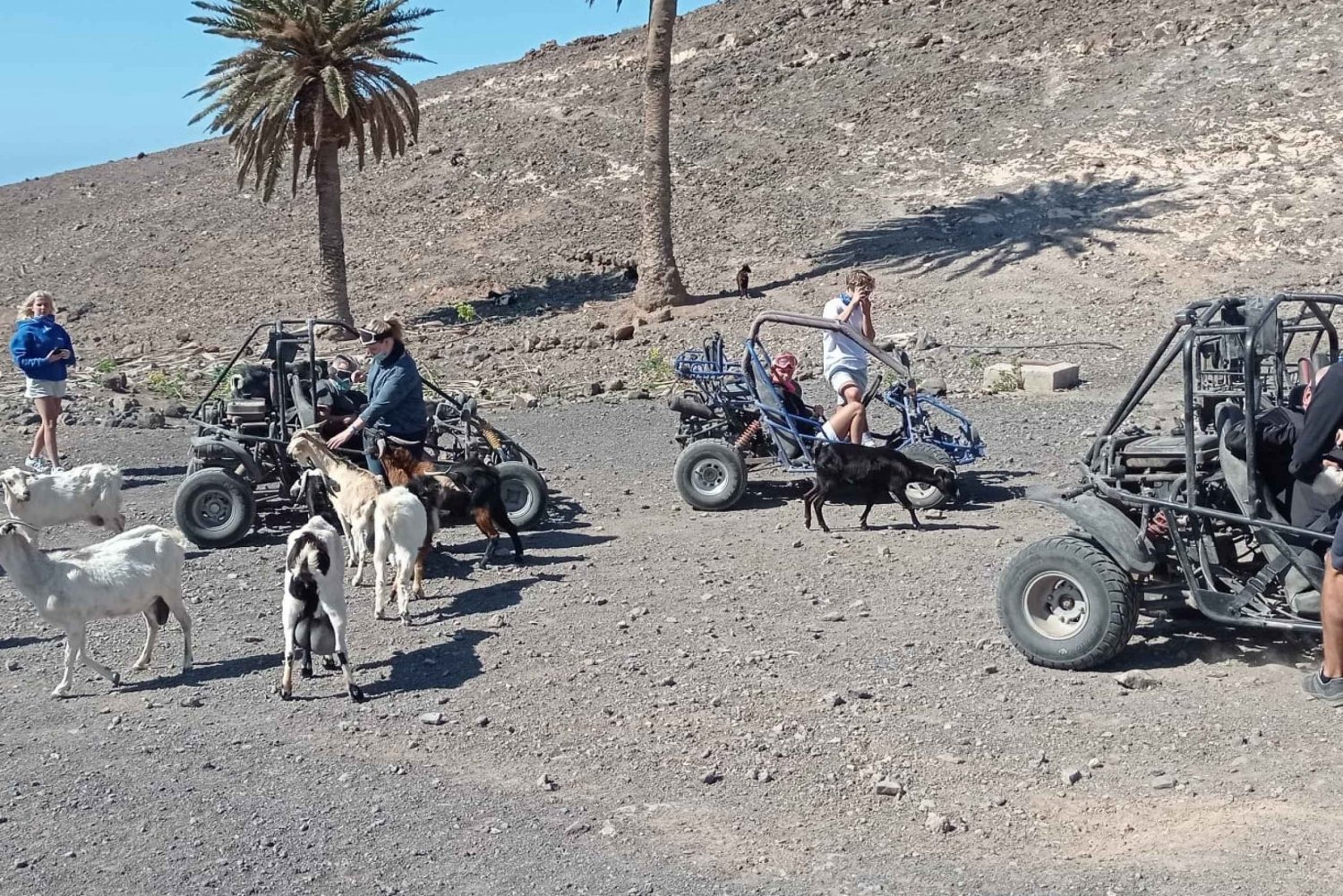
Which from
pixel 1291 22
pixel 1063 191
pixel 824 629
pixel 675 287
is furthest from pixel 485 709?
pixel 1291 22

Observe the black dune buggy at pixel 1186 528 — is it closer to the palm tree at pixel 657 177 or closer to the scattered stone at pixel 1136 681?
the scattered stone at pixel 1136 681

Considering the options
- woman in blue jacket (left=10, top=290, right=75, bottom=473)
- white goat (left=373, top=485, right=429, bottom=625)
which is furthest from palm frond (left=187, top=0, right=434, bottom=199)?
white goat (left=373, top=485, right=429, bottom=625)

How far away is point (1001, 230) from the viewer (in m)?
25.6

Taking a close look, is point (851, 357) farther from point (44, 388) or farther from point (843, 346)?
point (44, 388)

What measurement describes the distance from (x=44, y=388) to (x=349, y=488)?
5.13 m

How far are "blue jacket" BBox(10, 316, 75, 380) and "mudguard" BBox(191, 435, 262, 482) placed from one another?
2776mm

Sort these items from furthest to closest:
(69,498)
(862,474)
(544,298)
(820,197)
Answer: (820,197) → (544,298) → (862,474) → (69,498)

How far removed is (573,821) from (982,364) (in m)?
14.2

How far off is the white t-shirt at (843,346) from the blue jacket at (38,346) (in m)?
6.93

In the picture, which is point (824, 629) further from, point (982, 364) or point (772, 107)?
point (772, 107)

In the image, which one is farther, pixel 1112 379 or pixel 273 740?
pixel 1112 379

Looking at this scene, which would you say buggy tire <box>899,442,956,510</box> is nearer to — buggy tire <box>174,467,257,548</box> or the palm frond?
buggy tire <box>174,467,257,548</box>

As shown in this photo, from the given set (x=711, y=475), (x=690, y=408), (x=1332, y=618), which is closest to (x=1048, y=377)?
(x=690, y=408)

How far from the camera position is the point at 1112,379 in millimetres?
17750
